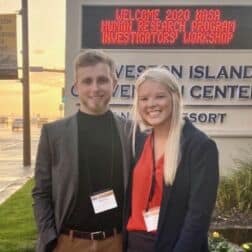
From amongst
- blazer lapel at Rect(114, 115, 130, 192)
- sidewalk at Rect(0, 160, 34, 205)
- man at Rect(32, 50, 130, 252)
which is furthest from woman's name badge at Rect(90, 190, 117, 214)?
sidewalk at Rect(0, 160, 34, 205)

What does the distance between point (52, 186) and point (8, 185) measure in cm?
A: 805

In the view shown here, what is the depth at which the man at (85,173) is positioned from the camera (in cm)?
275

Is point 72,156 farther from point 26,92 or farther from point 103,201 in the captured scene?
point 26,92

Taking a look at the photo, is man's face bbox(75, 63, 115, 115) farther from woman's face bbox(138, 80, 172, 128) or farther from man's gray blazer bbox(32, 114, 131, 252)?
woman's face bbox(138, 80, 172, 128)

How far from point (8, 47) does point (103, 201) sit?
12.9 m

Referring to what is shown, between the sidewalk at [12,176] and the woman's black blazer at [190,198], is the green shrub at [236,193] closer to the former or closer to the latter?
the woman's black blazer at [190,198]

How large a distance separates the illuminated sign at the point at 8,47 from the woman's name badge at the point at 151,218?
12.7 meters

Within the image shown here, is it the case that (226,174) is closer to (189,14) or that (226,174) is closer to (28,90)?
(189,14)

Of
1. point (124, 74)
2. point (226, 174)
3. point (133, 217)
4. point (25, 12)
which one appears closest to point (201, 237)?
point (133, 217)

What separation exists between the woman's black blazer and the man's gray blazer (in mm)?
424

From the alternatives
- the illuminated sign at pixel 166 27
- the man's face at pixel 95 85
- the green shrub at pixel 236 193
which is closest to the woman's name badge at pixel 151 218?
the man's face at pixel 95 85

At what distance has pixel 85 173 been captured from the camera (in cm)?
278

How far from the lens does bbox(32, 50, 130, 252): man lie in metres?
2.75

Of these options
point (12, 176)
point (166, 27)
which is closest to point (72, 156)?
point (166, 27)
